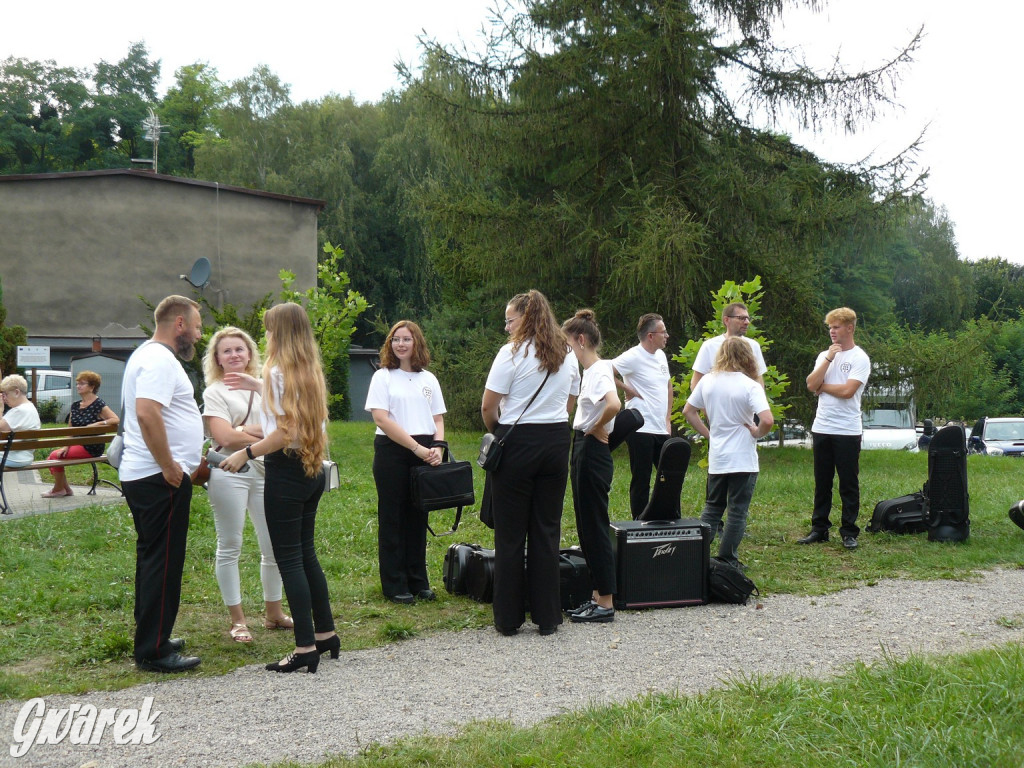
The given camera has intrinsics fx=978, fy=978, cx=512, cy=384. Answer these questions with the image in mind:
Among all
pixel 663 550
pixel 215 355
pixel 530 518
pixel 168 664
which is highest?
pixel 215 355

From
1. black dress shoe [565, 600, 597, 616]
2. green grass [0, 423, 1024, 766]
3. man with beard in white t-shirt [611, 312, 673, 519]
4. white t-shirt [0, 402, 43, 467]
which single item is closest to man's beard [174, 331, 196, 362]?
green grass [0, 423, 1024, 766]

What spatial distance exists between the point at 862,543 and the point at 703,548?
2.97 meters

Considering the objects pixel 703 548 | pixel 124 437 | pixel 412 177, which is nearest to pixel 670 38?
pixel 703 548

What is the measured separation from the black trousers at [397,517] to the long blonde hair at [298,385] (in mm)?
1518

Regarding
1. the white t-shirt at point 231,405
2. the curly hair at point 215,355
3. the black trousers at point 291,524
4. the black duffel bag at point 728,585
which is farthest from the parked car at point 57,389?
the black trousers at point 291,524

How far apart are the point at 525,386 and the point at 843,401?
4225mm

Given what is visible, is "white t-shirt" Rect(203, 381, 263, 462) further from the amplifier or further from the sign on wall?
the sign on wall

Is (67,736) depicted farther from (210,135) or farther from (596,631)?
(210,135)

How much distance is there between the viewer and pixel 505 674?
16.8 feet

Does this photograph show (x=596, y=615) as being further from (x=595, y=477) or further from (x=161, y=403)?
(x=161, y=403)

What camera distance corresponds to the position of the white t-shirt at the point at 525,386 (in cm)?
604

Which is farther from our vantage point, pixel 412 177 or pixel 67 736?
pixel 412 177

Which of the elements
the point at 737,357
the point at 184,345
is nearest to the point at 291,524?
the point at 184,345

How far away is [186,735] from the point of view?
4.18m
